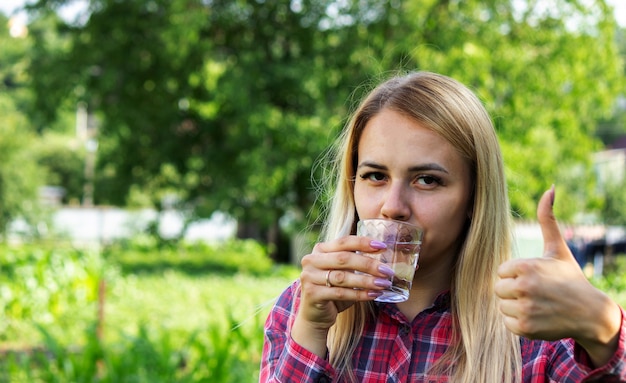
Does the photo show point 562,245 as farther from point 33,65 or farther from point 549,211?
point 33,65

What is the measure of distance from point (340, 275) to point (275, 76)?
35.7 ft

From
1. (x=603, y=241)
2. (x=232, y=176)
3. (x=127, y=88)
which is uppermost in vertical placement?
(x=127, y=88)

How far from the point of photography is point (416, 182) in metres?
1.82

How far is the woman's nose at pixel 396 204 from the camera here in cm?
177

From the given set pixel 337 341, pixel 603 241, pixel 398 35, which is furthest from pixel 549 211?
pixel 603 241

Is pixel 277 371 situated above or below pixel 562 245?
below

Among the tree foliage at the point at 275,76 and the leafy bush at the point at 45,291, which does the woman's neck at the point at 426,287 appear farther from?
the tree foliage at the point at 275,76

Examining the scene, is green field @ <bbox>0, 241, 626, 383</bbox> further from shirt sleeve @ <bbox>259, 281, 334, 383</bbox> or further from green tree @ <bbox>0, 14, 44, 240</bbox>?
green tree @ <bbox>0, 14, 44, 240</bbox>

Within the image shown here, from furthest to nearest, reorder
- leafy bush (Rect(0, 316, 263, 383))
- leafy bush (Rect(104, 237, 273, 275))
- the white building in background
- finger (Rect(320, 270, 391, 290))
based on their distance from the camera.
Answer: the white building in background, leafy bush (Rect(104, 237, 273, 275)), leafy bush (Rect(0, 316, 263, 383)), finger (Rect(320, 270, 391, 290))

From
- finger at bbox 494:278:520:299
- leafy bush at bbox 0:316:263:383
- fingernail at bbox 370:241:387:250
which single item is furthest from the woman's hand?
leafy bush at bbox 0:316:263:383

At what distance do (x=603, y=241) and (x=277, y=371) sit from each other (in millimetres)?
19908

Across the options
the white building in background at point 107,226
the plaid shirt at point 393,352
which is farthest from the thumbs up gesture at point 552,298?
the white building in background at point 107,226

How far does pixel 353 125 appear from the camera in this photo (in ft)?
6.77

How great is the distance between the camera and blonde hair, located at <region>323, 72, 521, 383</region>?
1795 millimetres
